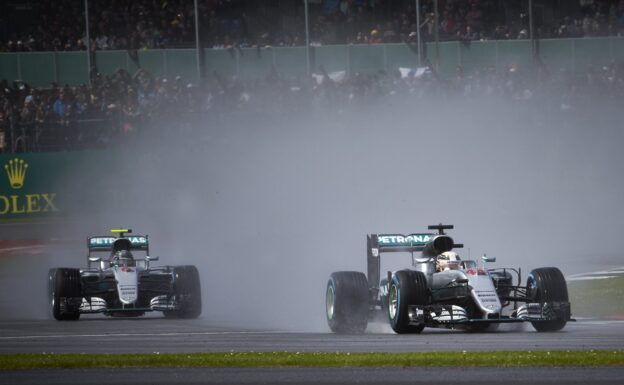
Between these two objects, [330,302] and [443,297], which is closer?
[443,297]

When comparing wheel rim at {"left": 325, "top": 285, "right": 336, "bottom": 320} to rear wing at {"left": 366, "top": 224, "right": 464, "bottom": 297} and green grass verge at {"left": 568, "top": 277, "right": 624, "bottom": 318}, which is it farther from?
green grass verge at {"left": 568, "top": 277, "right": 624, "bottom": 318}

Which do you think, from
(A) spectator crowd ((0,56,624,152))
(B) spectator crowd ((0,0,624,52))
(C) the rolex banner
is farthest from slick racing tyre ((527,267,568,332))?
(B) spectator crowd ((0,0,624,52))

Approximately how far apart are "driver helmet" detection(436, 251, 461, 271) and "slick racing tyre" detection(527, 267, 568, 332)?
110cm

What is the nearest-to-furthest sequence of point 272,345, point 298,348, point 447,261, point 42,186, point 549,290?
point 298,348, point 272,345, point 549,290, point 447,261, point 42,186

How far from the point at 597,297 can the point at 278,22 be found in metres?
17.5

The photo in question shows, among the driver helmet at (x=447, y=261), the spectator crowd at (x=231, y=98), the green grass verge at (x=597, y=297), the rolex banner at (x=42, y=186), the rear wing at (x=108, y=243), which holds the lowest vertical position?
the green grass verge at (x=597, y=297)

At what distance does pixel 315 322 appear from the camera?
20.7 metres

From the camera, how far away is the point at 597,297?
23344mm

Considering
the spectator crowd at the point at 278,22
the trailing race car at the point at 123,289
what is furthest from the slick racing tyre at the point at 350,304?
the spectator crowd at the point at 278,22

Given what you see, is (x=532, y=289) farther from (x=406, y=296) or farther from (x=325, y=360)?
(x=325, y=360)

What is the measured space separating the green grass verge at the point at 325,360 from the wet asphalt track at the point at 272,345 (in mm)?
377

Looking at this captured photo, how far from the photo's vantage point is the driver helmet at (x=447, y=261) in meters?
17.8

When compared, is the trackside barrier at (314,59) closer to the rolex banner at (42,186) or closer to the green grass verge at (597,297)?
the rolex banner at (42,186)

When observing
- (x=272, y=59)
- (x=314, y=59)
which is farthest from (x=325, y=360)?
(x=314, y=59)
